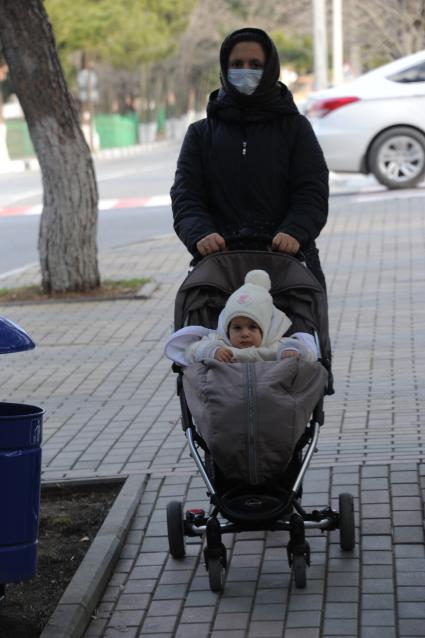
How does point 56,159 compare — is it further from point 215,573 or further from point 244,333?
point 215,573

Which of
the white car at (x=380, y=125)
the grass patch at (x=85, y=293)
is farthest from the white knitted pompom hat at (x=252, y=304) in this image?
the white car at (x=380, y=125)

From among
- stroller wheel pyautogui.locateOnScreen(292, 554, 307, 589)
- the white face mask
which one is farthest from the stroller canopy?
stroller wheel pyautogui.locateOnScreen(292, 554, 307, 589)

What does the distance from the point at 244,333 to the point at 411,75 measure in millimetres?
16513

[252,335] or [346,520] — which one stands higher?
[252,335]

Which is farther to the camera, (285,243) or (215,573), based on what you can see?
(285,243)

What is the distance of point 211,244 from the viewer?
5715mm

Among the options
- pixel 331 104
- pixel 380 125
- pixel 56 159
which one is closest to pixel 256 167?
pixel 56 159

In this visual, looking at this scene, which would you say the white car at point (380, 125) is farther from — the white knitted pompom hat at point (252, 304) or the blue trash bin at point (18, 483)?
the blue trash bin at point (18, 483)

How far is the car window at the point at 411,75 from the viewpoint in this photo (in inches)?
834

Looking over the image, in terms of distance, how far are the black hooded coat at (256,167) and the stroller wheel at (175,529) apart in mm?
1030

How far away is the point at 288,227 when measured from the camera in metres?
5.76

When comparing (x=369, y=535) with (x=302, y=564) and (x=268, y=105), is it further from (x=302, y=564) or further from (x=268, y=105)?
(x=268, y=105)

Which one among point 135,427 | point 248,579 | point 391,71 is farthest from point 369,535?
point 391,71

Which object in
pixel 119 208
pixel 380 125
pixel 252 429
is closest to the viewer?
pixel 252 429
